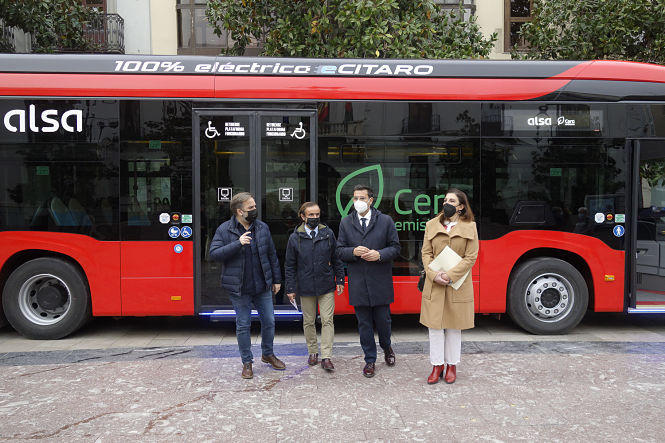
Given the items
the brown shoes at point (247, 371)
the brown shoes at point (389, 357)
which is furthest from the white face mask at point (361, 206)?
the brown shoes at point (247, 371)

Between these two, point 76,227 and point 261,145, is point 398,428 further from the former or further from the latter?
point 76,227

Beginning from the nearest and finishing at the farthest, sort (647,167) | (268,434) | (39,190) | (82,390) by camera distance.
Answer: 1. (268,434)
2. (82,390)
3. (39,190)
4. (647,167)

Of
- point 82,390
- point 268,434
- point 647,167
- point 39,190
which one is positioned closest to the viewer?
point 268,434

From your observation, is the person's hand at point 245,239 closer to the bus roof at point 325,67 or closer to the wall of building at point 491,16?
the bus roof at point 325,67

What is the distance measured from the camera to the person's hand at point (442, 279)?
4914mm

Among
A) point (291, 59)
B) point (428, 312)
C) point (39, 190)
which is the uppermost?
point (291, 59)

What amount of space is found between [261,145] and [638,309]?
5.14 meters

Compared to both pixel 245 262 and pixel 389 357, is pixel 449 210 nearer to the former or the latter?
pixel 389 357

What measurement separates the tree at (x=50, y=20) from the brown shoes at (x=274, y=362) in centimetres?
915

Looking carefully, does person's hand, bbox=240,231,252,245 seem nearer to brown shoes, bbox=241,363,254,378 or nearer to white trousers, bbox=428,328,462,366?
brown shoes, bbox=241,363,254,378

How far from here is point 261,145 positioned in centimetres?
664

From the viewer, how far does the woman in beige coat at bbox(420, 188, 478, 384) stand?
4.95 m

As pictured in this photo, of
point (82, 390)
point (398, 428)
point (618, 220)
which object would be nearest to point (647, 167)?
point (618, 220)

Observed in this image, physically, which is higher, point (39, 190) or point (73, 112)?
point (73, 112)
